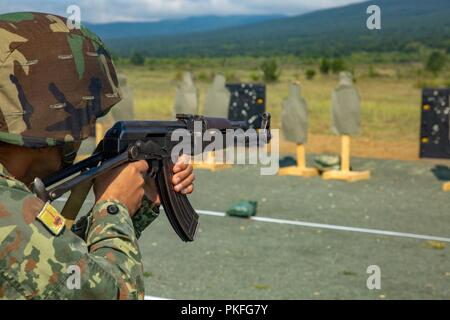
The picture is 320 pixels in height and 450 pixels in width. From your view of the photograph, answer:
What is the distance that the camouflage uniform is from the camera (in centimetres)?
191

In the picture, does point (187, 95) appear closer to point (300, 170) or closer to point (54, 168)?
point (300, 170)

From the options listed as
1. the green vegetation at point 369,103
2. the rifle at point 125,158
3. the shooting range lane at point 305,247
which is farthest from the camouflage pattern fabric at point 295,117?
the rifle at point 125,158

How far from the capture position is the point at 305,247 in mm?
8609

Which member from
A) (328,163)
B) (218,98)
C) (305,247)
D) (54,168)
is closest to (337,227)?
(305,247)

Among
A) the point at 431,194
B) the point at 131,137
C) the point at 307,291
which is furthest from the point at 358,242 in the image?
the point at 131,137

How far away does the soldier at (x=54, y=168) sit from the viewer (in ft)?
6.27

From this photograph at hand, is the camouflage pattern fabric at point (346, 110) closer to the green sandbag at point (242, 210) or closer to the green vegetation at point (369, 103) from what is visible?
the green sandbag at point (242, 210)

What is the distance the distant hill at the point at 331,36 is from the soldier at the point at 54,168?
→ 95990 millimetres

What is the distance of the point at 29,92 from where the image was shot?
79.7 inches

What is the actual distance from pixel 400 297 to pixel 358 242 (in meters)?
2.03

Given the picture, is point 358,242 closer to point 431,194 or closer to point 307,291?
point 307,291

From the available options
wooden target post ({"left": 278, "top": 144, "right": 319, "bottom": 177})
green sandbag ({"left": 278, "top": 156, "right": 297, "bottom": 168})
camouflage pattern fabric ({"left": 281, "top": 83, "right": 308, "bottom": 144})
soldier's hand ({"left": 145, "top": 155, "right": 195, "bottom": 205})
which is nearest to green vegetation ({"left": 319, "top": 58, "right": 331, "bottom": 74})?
green sandbag ({"left": 278, "top": 156, "right": 297, "bottom": 168})

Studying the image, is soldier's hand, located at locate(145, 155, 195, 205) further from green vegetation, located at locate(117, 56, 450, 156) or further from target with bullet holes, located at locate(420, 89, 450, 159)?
green vegetation, located at locate(117, 56, 450, 156)

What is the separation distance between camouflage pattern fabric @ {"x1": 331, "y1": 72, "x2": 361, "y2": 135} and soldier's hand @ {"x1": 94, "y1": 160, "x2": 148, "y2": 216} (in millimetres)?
11464
